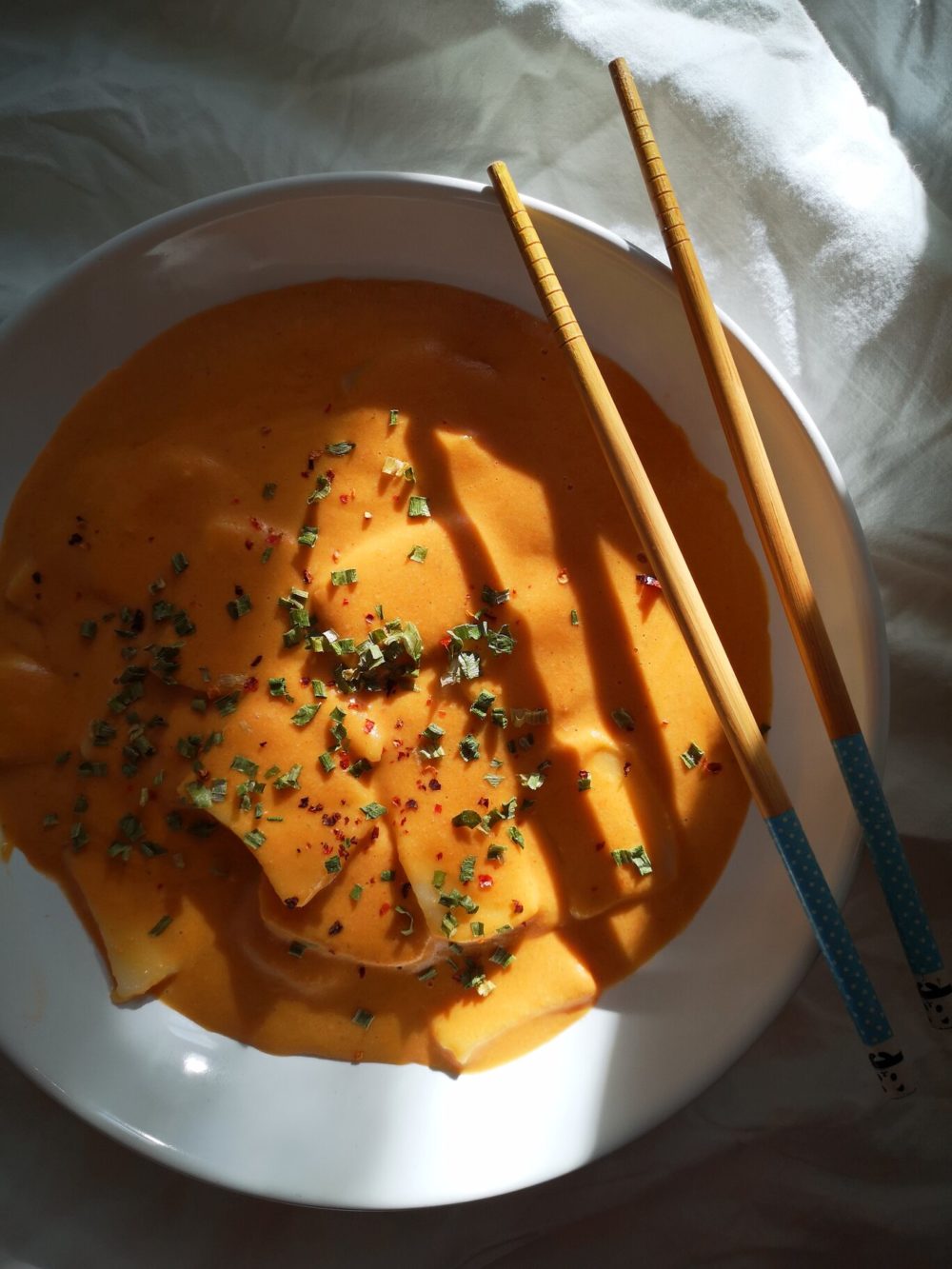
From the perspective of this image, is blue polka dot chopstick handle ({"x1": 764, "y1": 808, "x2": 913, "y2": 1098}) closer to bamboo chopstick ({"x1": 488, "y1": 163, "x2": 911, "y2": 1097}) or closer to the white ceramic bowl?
bamboo chopstick ({"x1": 488, "y1": 163, "x2": 911, "y2": 1097})

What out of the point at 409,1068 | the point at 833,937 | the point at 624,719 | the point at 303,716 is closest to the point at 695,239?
the point at 624,719

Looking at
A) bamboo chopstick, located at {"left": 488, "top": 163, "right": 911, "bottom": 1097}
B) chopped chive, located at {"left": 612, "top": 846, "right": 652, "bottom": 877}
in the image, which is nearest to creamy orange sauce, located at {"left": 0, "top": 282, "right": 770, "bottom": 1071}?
chopped chive, located at {"left": 612, "top": 846, "right": 652, "bottom": 877}

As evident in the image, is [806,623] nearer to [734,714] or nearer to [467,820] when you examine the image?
[734,714]

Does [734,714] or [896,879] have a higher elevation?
[734,714]

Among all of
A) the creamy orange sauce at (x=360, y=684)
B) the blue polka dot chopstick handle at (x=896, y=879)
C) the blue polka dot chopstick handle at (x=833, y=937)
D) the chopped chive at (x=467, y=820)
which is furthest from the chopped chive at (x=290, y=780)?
the blue polka dot chopstick handle at (x=896, y=879)

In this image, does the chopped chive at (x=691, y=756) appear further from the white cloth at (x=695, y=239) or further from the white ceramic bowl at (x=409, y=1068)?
the white cloth at (x=695, y=239)

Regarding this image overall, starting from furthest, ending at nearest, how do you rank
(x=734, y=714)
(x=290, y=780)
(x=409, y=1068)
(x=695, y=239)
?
(x=695, y=239) < (x=409, y=1068) < (x=290, y=780) < (x=734, y=714)

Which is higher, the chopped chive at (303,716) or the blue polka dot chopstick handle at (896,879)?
the chopped chive at (303,716)
